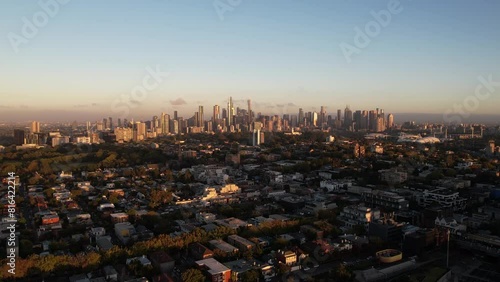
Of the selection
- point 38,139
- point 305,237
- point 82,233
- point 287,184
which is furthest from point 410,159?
point 38,139

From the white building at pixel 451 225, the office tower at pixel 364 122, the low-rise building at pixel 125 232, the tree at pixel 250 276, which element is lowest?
the low-rise building at pixel 125 232

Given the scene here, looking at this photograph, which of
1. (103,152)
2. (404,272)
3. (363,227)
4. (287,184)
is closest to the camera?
(404,272)

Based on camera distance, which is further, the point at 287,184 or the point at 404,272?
the point at 287,184

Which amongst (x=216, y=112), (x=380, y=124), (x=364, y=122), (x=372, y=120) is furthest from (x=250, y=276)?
(x=364, y=122)

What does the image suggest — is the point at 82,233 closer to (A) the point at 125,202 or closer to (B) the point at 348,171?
(A) the point at 125,202

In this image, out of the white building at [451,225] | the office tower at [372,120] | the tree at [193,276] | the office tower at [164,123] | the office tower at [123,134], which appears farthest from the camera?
the office tower at [372,120]

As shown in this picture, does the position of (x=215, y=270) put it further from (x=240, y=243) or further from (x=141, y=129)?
(x=141, y=129)

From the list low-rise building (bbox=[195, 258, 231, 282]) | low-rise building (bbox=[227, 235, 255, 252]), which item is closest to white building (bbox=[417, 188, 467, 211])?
low-rise building (bbox=[227, 235, 255, 252])

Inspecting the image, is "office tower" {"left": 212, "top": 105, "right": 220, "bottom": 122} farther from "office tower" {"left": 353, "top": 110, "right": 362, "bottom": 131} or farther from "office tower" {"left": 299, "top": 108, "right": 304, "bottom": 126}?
"office tower" {"left": 353, "top": 110, "right": 362, "bottom": 131}

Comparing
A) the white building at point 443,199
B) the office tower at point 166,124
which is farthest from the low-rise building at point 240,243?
the office tower at point 166,124

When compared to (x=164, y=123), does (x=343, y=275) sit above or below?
below

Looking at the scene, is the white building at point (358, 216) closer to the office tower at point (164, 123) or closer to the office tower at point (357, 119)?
the office tower at point (164, 123)
